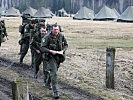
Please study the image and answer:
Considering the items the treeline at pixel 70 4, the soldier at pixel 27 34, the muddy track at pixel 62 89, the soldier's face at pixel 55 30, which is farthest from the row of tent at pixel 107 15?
the treeline at pixel 70 4

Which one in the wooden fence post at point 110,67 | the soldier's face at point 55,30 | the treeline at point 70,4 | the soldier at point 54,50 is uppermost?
the treeline at point 70,4

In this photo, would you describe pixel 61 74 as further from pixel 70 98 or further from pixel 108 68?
pixel 70 98

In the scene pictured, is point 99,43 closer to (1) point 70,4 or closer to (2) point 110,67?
(2) point 110,67

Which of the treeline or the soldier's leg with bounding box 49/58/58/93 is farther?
Answer: the treeline

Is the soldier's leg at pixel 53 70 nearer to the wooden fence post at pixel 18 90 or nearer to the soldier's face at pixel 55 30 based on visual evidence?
the soldier's face at pixel 55 30

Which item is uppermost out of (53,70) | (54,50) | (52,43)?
(52,43)

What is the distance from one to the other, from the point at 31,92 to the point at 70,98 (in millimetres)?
1124

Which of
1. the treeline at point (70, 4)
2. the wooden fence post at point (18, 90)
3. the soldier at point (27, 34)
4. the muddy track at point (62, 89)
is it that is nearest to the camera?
the wooden fence post at point (18, 90)

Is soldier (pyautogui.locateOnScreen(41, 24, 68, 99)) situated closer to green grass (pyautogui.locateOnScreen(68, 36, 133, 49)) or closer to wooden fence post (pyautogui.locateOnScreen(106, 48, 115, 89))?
wooden fence post (pyautogui.locateOnScreen(106, 48, 115, 89))

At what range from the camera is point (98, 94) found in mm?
10297

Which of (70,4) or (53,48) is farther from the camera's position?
(70,4)

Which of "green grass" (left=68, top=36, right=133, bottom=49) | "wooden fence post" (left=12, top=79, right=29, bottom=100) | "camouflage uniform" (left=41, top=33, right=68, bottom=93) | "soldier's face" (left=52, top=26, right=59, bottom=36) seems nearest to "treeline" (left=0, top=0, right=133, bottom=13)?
"green grass" (left=68, top=36, right=133, bottom=49)

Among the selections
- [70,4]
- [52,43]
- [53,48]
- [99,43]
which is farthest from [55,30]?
[70,4]

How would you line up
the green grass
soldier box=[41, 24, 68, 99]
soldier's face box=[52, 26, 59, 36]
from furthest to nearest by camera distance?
the green grass
soldier box=[41, 24, 68, 99]
soldier's face box=[52, 26, 59, 36]
